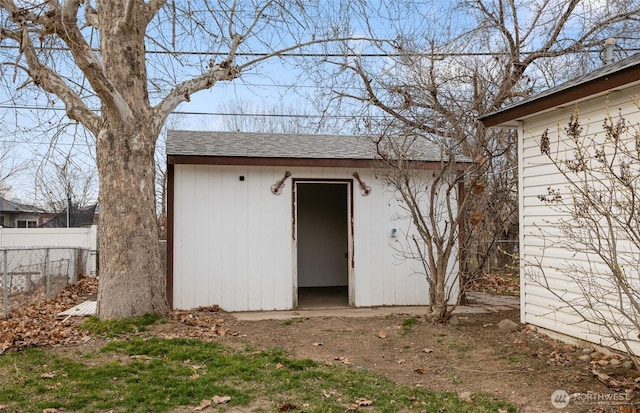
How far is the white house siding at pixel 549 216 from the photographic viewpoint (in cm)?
477

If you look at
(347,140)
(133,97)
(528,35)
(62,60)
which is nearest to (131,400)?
(133,97)

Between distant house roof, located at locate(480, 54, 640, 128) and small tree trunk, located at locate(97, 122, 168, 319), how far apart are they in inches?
173

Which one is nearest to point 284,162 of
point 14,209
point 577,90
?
point 577,90

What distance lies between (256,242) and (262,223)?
1.03 ft

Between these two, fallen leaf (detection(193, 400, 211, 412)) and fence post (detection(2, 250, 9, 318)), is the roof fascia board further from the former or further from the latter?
fallen leaf (detection(193, 400, 211, 412))

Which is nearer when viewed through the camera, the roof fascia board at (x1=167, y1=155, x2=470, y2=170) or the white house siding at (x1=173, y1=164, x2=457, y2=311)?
the roof fascia board at (x1=167, y1=155, x2=470, y2=170)

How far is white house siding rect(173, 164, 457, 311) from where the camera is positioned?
24.9ft

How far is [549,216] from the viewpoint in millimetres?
5457

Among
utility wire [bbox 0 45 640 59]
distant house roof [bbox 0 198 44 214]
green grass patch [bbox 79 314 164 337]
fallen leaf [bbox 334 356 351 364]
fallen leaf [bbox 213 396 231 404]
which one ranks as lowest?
fallen leaf [bbox 334 356 351 364]

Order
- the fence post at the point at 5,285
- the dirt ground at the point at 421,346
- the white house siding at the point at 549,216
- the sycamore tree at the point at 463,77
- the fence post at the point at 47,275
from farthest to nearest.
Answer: the fence post at the point at 47,275, the sycamore tree at the point at 463,77, the fence post at the point at 5,285, the white house siding at the point at 549,216, the dirt ground at the point at 421,346

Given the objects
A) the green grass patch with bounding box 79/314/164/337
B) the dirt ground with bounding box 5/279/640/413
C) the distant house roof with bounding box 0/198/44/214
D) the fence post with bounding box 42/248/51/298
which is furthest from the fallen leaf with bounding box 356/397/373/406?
the distant house roof with bounding box 0/198/44/214

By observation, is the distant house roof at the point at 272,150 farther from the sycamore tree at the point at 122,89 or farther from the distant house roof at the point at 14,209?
the distant house roof at the point at 14,209

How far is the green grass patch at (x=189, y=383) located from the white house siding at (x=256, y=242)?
259 centimetres

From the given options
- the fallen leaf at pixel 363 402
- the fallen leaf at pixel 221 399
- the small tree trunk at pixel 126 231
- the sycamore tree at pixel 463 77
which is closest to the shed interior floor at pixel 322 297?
the sycamore tree at pixel 463 77
